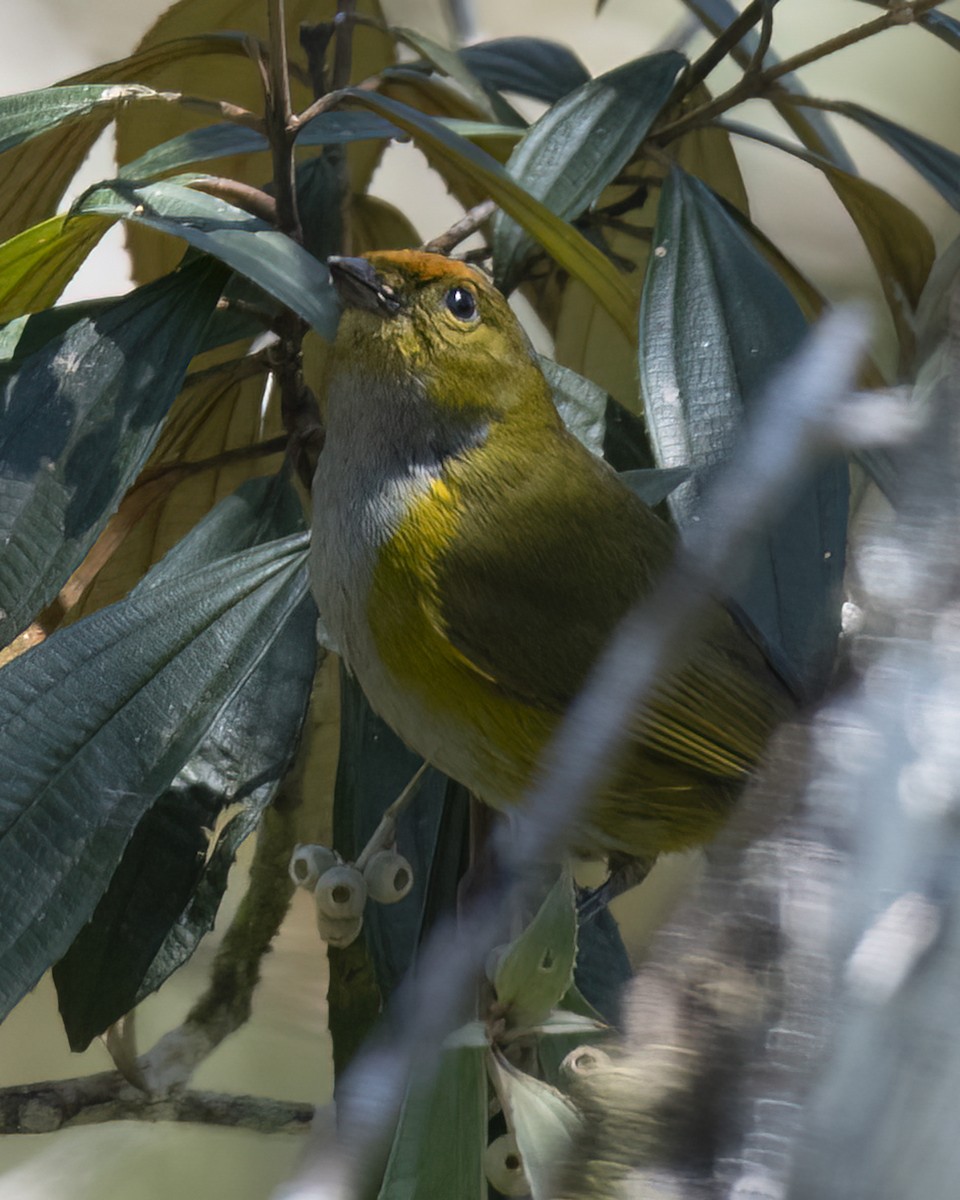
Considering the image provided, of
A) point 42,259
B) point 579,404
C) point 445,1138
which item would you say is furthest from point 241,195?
point 445,1138

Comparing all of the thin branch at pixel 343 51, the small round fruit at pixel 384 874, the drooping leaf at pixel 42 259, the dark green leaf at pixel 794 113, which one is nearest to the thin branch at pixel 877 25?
the dark green leaf at pixel 794 113

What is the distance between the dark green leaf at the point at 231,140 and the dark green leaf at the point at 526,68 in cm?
22

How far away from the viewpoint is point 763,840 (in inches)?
8.2

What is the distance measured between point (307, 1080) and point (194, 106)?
0.67 m

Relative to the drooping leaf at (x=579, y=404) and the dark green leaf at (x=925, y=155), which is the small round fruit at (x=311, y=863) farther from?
the dark green leaf at (x=925, y=155)

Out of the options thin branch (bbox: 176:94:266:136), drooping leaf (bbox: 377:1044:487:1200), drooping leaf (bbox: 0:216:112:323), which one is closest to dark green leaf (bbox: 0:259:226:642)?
drooping leaf (bbox: 0:216:112:323)

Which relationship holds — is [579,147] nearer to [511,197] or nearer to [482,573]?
[511,197]

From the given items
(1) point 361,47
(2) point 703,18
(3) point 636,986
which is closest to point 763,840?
(3) point 636,986

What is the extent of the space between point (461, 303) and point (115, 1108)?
58cm

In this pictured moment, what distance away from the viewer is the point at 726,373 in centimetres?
74

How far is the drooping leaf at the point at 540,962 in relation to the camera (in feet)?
1.44

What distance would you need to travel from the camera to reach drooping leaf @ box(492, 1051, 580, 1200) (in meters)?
0.38

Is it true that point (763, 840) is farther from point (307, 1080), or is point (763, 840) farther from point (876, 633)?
point (307, 1080)

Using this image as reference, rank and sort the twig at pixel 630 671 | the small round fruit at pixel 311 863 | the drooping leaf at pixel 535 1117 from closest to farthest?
the twig at pixel 630 671, the drooping leaf at pixel 535 1117, the small round fruit at pixel 311 863
